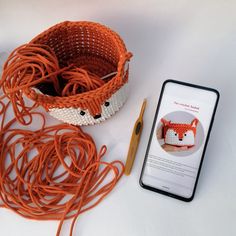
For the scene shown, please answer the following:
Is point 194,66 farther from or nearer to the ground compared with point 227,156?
farther from the ground

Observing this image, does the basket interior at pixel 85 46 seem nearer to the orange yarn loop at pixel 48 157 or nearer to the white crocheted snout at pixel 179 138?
the orange yarn loop at pixel 48 157

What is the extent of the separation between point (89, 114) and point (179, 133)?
0.46 ft

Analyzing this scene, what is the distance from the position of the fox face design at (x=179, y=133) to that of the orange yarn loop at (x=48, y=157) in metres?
0.09

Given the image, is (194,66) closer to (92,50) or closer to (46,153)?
(92,50)

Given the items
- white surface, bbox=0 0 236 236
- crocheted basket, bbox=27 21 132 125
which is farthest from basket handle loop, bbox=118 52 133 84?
white surface, bbox=0 0 236 236

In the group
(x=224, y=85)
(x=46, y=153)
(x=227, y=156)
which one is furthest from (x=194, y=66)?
(x=46, y=153)

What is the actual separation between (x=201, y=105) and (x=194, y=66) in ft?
0.36

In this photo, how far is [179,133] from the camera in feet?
1.70

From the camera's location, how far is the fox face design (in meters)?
0.51

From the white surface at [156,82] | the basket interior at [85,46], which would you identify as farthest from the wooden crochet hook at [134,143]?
the basket interior at [85,46]

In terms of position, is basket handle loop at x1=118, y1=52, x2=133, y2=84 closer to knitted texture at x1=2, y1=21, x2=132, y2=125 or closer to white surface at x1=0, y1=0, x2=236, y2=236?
knitted texture at x1=2, y1=21, x2=132, y2=125

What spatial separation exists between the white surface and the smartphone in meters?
0.02

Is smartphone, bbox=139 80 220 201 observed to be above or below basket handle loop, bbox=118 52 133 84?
below

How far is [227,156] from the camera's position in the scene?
520 millimetres
